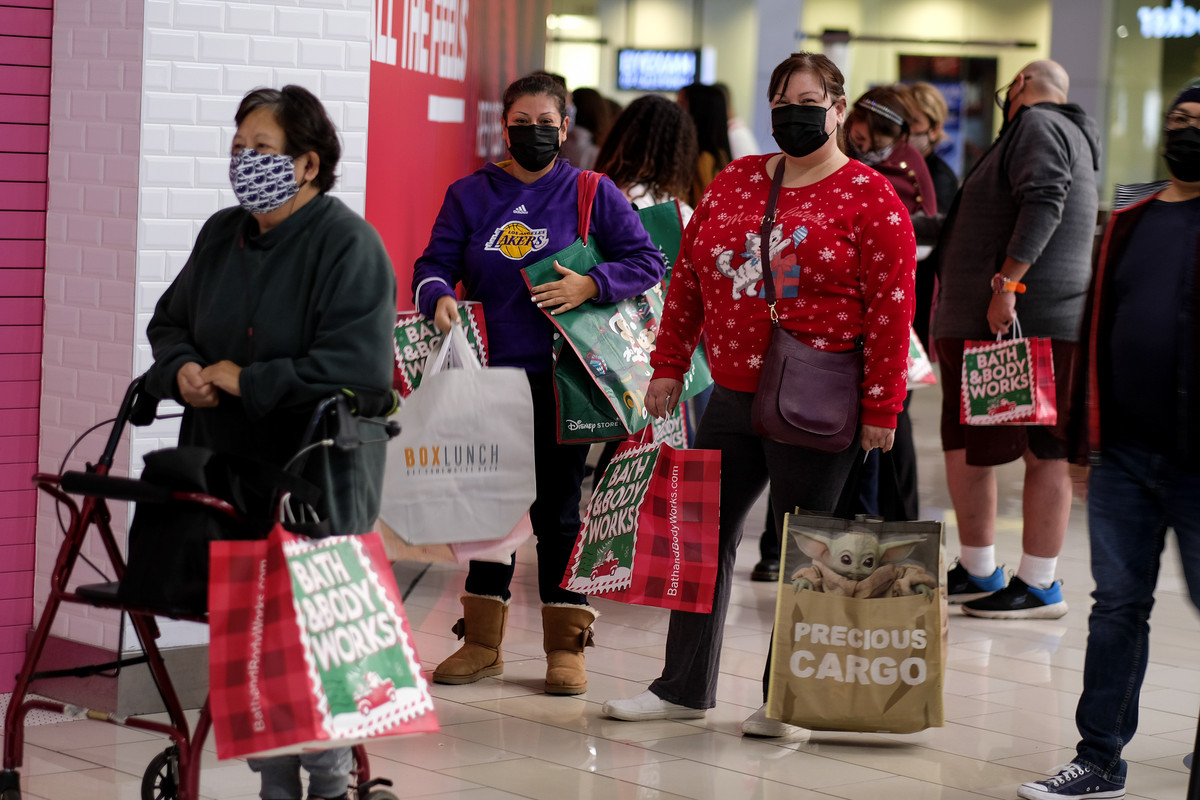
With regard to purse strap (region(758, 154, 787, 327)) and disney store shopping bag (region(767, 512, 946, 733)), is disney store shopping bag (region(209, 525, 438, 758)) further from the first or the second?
purse strap (region(758, 154, 787, 327))

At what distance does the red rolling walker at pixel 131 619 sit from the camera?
2828mm

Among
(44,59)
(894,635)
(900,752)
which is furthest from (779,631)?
(44,59)

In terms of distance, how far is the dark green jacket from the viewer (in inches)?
115

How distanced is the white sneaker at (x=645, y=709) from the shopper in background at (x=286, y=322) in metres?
1.31

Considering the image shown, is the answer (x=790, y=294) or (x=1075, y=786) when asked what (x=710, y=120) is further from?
(x=1075, y=786)

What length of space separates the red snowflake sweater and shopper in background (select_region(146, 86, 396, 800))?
1.20 meters

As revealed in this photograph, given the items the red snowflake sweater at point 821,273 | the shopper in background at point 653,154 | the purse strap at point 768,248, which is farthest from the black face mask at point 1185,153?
the shopper in background at point 653,154

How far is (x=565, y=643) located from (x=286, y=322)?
1967 millimetres

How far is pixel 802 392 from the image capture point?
3781 millimetres

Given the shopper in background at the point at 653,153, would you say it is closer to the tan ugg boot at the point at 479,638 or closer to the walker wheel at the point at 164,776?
the tan ugg boot at the point at 479,638

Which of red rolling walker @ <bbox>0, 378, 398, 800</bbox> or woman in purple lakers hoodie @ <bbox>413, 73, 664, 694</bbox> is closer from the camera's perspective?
red rolling walker @ <bbox>0, 378, 398, 800</bbox>

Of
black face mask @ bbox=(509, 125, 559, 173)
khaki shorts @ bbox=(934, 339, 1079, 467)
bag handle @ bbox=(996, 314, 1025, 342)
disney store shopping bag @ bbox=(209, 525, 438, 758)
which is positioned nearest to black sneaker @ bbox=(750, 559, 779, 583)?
khaki shorts @ bbox=(934, 339, 1079, 467)

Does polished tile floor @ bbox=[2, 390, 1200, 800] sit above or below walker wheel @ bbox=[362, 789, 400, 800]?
below

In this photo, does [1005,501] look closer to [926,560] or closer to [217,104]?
[926,560]
